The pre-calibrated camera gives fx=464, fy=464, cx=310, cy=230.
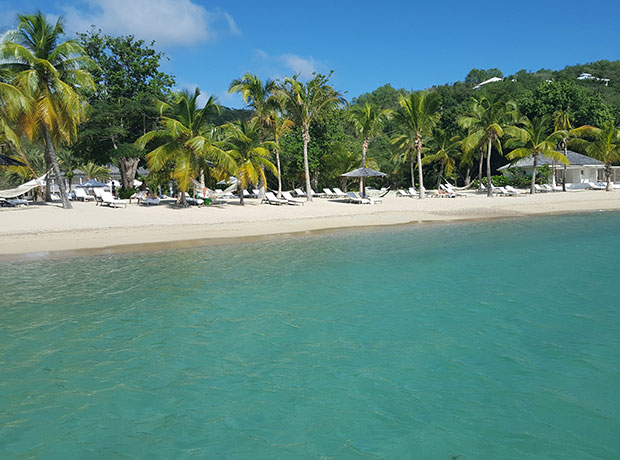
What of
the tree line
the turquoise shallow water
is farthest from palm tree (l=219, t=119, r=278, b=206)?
the turquoise shallow water

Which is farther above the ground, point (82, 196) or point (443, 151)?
point (443, 151)

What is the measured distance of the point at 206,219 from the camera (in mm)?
18656

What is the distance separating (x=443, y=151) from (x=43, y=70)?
2674 centimetres

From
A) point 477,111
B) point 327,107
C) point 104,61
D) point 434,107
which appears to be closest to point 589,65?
point 477,111

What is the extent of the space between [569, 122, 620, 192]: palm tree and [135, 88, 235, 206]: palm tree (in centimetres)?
2689

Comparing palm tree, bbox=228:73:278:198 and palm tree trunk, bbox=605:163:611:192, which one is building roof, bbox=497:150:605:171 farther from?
palm tree, bbox=228:73:278:198

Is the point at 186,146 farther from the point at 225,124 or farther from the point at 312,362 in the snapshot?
the point at 312,362

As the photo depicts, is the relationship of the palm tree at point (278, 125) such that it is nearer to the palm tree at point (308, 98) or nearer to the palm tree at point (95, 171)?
the palm tree at point (308, 98)

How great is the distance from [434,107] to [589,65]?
70.4 metres

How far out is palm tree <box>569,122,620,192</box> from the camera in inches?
1267

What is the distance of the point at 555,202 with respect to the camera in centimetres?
2628

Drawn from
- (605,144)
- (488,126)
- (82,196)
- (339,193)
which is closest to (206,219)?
(82,196)

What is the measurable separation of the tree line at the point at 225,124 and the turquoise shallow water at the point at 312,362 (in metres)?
11.7

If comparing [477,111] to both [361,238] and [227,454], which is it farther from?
[227,454]
